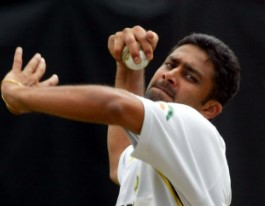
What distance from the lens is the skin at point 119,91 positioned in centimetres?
186

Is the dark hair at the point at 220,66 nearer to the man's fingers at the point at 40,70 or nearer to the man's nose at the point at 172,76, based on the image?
the man's nose at the point at 172,76

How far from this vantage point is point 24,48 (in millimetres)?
2750

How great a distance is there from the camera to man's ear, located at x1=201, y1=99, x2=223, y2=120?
253 centimetres

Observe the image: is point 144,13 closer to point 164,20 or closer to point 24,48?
point 164,20

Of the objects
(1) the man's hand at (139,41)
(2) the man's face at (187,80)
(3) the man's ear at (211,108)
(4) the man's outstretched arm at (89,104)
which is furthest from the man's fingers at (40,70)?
(3) the man's ear at (211,108)

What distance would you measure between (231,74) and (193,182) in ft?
1.93

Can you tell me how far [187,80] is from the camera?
2.44 m

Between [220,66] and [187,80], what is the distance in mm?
125

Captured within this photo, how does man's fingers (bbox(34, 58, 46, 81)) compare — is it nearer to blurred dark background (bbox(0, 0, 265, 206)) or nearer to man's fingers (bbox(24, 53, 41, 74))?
man's fingers (bbox(24, 53, 41, 74))

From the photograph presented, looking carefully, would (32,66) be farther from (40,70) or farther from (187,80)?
(187,80)

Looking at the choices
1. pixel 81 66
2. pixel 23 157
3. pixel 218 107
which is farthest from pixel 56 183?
pixel 218 107

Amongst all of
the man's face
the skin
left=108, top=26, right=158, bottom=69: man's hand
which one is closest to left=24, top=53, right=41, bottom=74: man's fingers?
the skin

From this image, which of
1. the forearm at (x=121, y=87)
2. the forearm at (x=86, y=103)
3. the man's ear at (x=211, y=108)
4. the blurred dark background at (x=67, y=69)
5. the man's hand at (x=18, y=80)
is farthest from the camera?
the blurred dark background at (x=67, y=69)

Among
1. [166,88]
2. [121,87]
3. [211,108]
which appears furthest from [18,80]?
[211,108]
